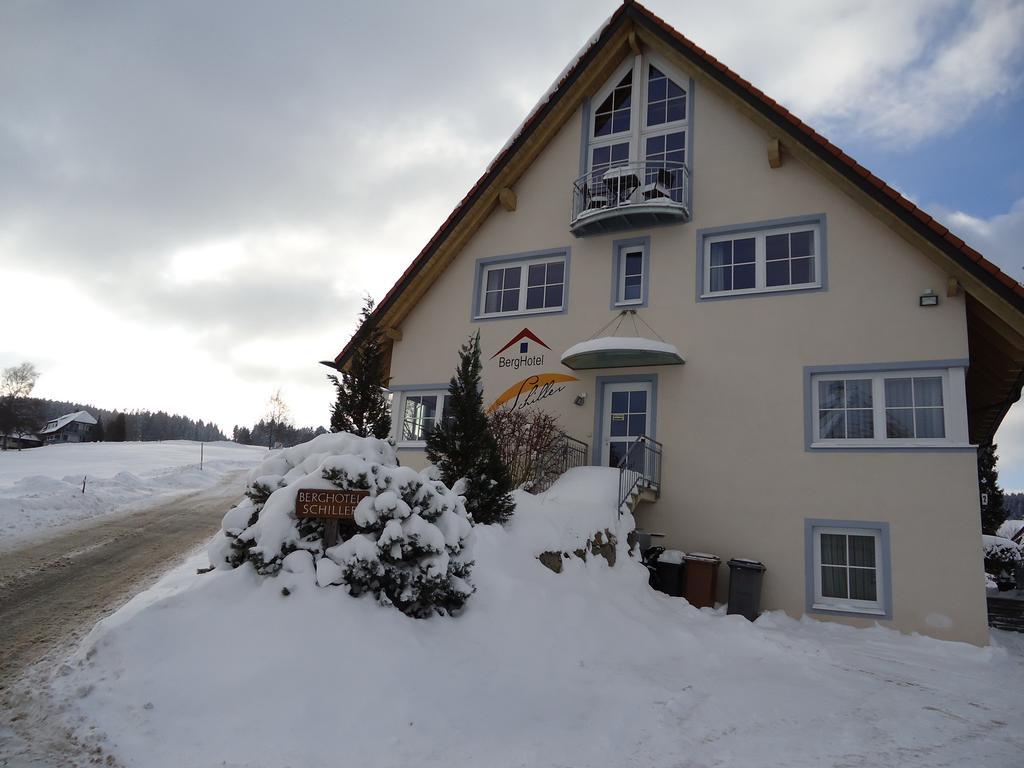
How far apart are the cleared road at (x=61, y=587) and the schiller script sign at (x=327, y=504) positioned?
223 cm

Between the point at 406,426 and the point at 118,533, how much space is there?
671 centimetres

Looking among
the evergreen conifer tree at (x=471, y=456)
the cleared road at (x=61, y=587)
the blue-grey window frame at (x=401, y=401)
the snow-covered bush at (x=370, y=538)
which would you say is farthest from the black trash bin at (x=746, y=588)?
the cleared road at (x=61, y=587)

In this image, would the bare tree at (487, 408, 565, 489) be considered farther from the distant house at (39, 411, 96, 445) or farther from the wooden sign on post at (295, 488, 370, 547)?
the distant house at (39, 411, 96, 445)

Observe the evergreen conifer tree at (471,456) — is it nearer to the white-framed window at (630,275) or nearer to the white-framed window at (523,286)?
the white-framed window at (630,275)

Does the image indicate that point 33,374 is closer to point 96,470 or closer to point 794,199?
point 96,470

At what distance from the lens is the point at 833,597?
10266 millimetres

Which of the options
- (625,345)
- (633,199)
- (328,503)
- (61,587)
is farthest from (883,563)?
(61,587)

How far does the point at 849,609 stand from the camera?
9.93 meters

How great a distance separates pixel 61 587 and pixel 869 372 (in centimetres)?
1240

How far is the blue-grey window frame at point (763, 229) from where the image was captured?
11188 millimetres

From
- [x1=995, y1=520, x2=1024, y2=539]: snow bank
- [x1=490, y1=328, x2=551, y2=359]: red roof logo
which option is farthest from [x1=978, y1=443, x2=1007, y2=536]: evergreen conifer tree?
[x1=490, y1=328, x2=551, y2=359]: red roof logo

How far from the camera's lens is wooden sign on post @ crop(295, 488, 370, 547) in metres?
5.82

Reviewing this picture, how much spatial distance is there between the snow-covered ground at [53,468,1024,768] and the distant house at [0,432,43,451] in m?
64.4

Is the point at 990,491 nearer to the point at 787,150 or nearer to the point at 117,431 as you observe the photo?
the point at 787,150
